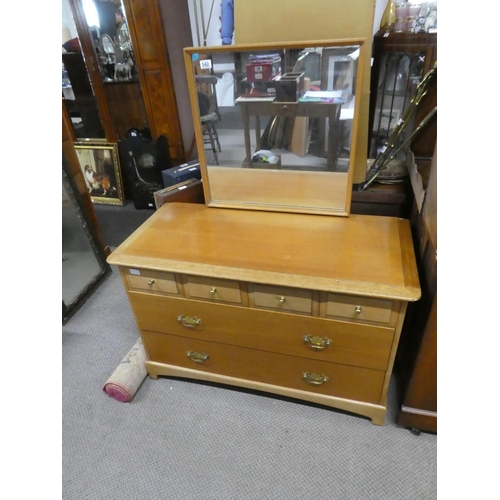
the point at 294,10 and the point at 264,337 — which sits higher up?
the point at 294,10

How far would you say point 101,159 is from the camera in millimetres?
2824

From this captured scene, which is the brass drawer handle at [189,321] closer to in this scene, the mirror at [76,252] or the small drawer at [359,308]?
the small drawer at [359,308]

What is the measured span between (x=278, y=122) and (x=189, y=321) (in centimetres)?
81

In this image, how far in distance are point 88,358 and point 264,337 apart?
98 centimetres

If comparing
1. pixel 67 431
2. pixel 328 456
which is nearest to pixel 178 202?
pixel 67 431

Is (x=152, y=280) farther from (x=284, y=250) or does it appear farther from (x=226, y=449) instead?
(x=226, y=449)

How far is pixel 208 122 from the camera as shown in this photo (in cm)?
131

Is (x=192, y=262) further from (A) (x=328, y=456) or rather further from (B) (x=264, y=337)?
(A) (x=328, y=456)

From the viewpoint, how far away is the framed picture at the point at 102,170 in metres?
2.78

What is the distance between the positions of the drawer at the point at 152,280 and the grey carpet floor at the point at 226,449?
21.0 inches

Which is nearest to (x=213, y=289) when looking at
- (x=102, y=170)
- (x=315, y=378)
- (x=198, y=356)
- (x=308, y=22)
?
(x=198, y=356)
